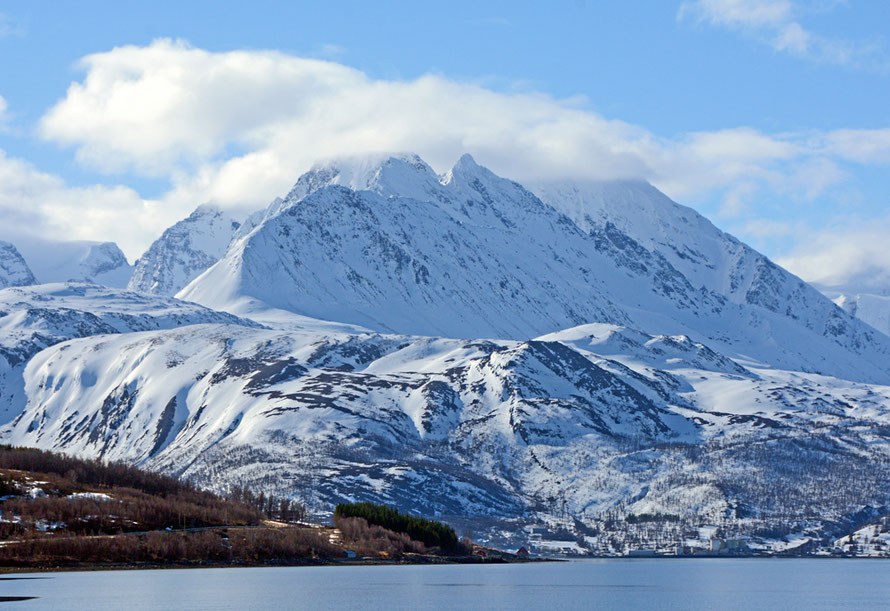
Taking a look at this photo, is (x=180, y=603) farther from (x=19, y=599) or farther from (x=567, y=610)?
(x=567, y=610)

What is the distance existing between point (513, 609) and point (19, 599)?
235ft

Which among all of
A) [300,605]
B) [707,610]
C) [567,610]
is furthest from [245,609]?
[707,610]

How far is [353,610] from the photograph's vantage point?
192 m

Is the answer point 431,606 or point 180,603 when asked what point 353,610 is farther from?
point 180,603

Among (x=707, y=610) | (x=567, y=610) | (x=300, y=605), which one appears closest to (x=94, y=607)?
(x=300, y=605)

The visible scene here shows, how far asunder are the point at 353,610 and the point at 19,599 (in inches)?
1930

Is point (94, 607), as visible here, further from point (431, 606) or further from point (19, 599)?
point (431, 606)

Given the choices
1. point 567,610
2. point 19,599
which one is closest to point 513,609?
point 567,610

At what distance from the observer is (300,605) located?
7815 inches

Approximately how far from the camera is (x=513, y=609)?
198875 mm

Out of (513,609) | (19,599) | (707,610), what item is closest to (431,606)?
(513,609)

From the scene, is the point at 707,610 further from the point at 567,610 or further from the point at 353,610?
the point at 353,610

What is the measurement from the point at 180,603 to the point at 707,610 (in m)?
76.3

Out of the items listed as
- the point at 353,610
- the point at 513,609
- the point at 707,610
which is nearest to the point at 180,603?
the point at 353,610
